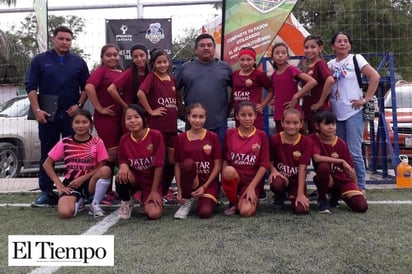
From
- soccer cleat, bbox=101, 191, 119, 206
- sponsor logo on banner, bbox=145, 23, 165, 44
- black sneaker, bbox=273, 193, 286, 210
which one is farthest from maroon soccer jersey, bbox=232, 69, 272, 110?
soccer cleat, bbox=101, 191, 119, 206

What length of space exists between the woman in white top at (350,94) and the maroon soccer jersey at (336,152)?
357 millimetres

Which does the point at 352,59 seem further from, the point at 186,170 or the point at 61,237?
the point at 61,237

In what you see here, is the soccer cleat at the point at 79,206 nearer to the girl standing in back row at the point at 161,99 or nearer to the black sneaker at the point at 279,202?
the girl standing in back row at the point at 161,99

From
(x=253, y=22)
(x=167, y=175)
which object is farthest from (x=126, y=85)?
(x=253, y=22)

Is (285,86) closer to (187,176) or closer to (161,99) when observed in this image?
(161,99)

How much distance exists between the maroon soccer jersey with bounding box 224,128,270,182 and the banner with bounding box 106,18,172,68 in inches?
77.1

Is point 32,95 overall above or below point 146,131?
above

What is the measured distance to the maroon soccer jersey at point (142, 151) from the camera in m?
4.40

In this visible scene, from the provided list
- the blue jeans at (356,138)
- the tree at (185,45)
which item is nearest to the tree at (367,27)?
the tree at (185,45)

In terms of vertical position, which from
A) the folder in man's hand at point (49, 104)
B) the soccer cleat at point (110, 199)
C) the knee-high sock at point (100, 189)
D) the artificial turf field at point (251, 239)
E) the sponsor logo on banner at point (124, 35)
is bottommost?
the artificial turf field at point (251, 239)

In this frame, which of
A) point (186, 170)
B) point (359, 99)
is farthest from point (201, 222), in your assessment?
point (359, 99)

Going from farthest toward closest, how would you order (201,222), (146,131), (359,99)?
1. (359,99)
2. (146,131)
3. (201,222)

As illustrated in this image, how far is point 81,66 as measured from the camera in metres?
5.02

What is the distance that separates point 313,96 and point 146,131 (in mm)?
1810
